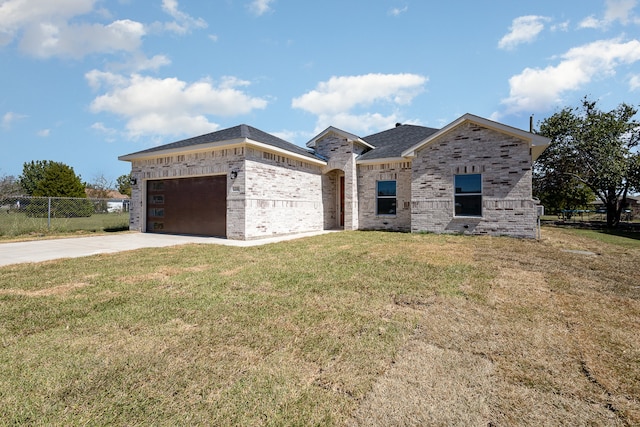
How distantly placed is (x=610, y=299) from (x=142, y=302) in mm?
6545

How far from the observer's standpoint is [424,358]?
2.45 m

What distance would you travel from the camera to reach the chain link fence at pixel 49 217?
11492 millimetres

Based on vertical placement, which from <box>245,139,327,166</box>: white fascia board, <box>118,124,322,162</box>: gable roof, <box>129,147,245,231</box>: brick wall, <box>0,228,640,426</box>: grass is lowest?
<box>0,228,640,426</box>: grass

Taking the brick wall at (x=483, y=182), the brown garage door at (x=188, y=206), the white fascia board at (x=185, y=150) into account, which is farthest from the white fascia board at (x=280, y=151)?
the brick wall at (x=483, y=182)

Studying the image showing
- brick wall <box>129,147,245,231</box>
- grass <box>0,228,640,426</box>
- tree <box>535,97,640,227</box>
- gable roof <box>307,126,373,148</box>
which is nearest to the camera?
grass <box>0,228,640,426</box>

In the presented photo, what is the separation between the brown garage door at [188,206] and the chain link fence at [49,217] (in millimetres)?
2853

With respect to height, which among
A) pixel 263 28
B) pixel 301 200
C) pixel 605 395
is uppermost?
pixel 263 28

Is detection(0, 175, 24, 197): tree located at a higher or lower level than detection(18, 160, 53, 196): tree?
lower

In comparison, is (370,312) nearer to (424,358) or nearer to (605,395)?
(424,358)

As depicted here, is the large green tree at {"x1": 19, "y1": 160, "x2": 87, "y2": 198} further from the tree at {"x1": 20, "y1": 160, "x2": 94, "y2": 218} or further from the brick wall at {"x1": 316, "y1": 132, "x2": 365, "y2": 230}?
the brick wall at {"x1": 316, "y1": 132, "x2": 365, "y2": 230}

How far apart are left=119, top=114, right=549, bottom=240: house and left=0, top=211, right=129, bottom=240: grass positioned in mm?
1982

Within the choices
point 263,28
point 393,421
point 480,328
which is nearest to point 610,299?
point 480,328

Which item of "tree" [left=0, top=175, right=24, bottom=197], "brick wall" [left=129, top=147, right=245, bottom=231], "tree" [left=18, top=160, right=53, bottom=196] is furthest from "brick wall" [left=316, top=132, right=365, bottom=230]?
"tree" [left=18, top=160, right=53, bottom=196]

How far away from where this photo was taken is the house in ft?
34.6
